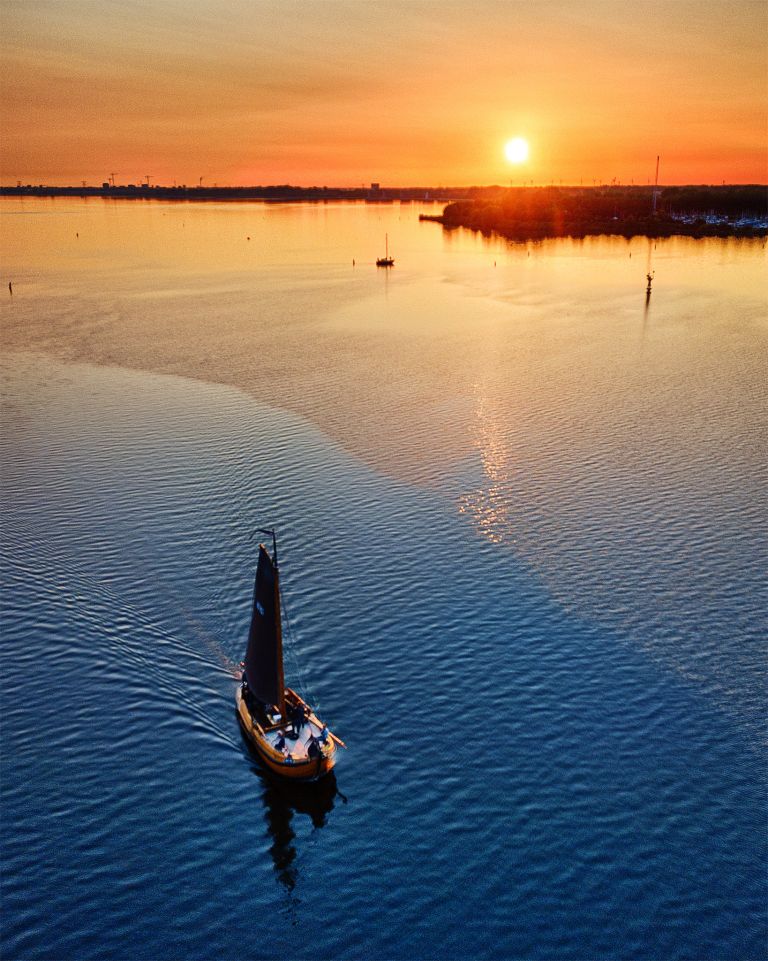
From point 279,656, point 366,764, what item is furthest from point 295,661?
point 366,764

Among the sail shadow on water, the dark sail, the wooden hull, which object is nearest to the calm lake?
the sail shadow on water

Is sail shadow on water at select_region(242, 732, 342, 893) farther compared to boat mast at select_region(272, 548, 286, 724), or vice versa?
boat mast at select_region(272, 548, 286, 724)

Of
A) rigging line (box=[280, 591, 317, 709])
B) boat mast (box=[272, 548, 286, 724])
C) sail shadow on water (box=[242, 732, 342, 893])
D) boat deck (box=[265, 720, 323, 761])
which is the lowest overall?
sail shadow on water (box=[242, 732, 342, 893])

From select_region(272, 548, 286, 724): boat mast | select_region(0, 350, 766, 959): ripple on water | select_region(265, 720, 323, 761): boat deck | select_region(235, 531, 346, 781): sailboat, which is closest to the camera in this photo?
select_region(0, 350, 766, 959): ripple on water

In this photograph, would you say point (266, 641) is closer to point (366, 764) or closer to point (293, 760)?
point (293, 760)

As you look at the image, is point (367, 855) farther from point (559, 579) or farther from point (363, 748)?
point (559, 579)

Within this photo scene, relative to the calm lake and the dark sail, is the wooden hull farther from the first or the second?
the dark sail
